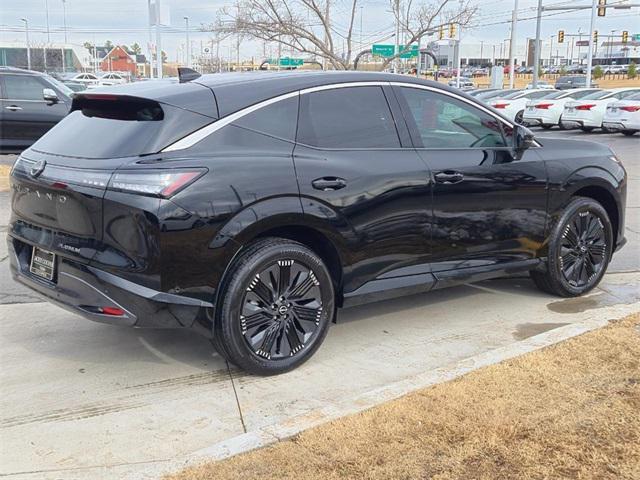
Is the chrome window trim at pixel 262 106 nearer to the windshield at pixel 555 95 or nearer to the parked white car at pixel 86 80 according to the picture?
the windshield at pixel 555 95

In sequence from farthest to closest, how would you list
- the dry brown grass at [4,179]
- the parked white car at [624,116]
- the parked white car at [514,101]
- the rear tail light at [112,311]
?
the parked white car at [514,101] < the parked white car at [624,116] < the dry brown grass at [4,179] < the rear tail light at [112,311]

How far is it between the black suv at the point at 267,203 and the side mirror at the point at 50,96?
27.7 ft

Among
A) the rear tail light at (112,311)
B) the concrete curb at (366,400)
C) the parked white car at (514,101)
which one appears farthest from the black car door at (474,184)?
the parked white car at (514,101)

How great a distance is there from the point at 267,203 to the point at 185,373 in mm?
1200

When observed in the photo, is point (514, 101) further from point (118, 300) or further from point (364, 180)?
point (118, 300)

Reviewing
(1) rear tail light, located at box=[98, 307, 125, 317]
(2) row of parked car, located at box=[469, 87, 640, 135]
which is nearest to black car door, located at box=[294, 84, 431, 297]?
(1) rear tail light, located at box=[98, 307, 125, 317]

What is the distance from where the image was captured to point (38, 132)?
13.2 meters

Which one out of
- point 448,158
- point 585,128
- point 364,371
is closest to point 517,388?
point 364,371

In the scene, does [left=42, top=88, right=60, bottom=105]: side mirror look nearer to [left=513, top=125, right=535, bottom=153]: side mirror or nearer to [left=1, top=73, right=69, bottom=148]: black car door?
[left=1, top=73, right=69, bottom=148]: black car door

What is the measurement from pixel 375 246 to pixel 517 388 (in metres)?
1.25

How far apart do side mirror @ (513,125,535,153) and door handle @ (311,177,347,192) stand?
1.70 metres

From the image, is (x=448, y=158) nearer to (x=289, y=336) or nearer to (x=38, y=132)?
(x=289, y=336)

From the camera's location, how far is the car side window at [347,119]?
14.6 ft

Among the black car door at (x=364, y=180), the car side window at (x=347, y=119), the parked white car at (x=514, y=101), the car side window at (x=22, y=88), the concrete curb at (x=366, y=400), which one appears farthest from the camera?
the parked white car at (x=514, y=101)
